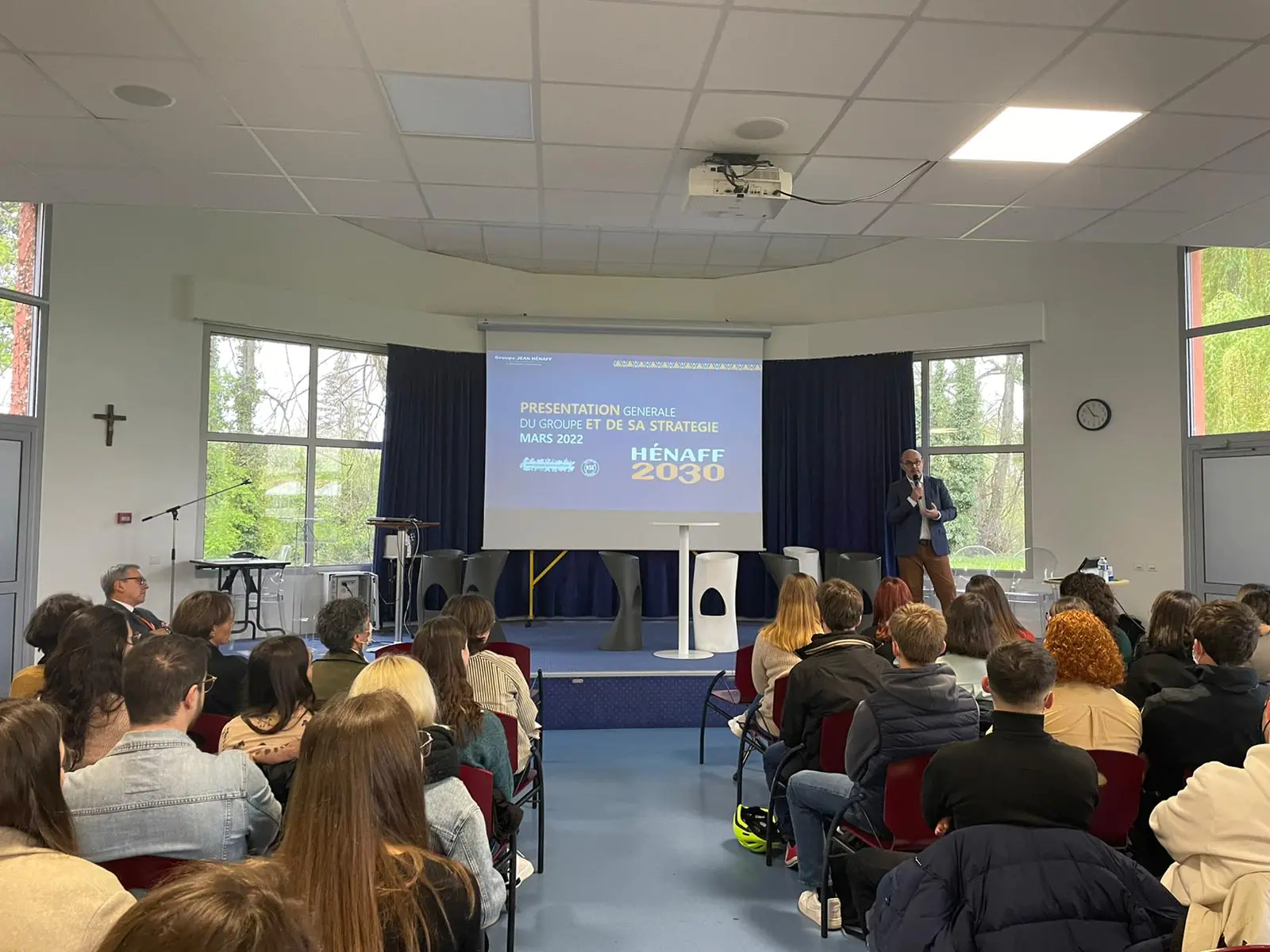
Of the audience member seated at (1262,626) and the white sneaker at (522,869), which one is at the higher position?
the audience member seated at (1262,626)

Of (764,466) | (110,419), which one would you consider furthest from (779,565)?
(110,419)

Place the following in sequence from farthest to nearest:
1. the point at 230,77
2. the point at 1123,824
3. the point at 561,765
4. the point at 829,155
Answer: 1. the point at 561,765
2. the point at 829,155
3. the point at 230,77
4. the point at 1123,824

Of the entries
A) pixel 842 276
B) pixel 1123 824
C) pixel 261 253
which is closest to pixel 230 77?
pixel 1123 824

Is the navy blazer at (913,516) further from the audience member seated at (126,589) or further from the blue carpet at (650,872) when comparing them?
the audience member seated at (126,589)

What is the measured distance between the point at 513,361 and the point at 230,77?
486cm

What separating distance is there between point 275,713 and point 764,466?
685 centimetres

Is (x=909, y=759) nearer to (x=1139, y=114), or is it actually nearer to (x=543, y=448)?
(x=1139, y=114)

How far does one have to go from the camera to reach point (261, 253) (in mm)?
7477

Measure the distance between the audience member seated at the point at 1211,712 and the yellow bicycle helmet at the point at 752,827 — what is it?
1.41 m

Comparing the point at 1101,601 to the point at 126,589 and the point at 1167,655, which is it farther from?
the point at 126,589

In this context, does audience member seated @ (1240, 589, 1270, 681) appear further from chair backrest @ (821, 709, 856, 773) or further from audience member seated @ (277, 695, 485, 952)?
audience member seated @ (277, 695, 485, 952)

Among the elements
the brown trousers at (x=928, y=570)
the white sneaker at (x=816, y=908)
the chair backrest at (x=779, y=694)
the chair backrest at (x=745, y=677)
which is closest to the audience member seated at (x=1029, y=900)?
the white sneaker at (x=816, y=908)

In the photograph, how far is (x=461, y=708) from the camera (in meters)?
2.39

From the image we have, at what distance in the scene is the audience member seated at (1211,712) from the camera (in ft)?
7.43
